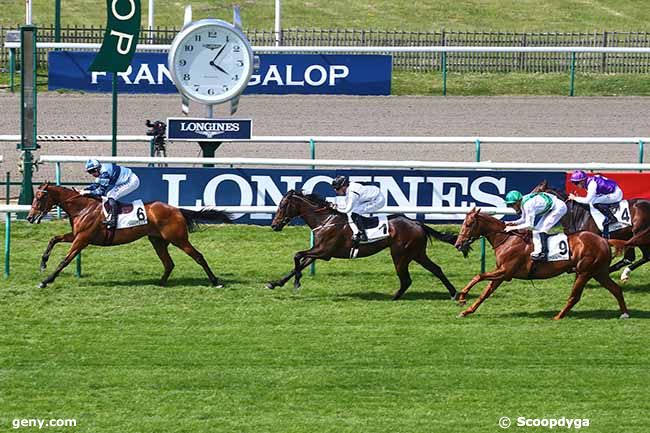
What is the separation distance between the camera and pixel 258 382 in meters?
10.3

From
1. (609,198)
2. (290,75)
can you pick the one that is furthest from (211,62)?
(290,75)

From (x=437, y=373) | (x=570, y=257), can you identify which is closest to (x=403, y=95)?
(x=570, y=257)

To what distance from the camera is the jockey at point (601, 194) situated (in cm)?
1437

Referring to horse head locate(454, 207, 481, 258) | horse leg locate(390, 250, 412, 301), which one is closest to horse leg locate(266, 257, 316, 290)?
horse leg locate(390, 250, 412, 301)

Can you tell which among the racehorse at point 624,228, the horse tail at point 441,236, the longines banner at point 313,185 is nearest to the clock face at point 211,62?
the longines banner at point 313,185

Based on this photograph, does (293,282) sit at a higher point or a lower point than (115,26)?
lower

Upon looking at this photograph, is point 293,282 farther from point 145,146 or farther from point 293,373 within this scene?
point 145,146

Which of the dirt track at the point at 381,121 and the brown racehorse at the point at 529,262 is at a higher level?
the dirt track at the point at 381,121

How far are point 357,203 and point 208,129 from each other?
11.3 ft

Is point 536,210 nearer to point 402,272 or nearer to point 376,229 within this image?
point 402,272

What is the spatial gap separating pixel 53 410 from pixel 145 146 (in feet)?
39.8

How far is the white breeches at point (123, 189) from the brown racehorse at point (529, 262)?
3.52 metres

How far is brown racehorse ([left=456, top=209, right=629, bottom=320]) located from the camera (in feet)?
40.7

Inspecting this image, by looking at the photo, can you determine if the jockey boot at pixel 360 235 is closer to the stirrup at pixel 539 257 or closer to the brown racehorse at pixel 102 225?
the brown racehorse at pixel 102 225
